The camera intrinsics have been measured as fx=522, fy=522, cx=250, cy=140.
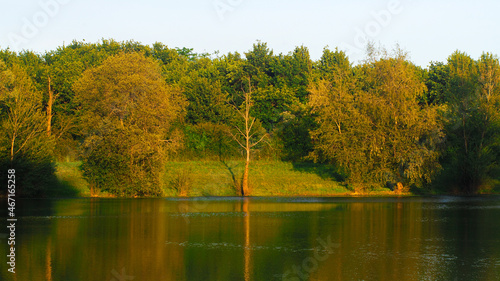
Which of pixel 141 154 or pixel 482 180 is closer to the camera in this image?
pixel 141 154

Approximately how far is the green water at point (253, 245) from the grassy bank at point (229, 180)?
52.4ft

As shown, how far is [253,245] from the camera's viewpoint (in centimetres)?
1908

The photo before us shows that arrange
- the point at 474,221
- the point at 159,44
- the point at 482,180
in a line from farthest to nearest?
the point at 159,44 → the point at 482,180 → the point at 474,221

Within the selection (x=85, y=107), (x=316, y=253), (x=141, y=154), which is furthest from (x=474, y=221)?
(x=85, y=107)

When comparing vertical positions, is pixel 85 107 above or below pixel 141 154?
above

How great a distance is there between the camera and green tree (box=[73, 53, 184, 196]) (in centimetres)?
4650

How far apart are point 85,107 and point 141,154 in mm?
9930

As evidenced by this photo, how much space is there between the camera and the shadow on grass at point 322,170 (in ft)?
174

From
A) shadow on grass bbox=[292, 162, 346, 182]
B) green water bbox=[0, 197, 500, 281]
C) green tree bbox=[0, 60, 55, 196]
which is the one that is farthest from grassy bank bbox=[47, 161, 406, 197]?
green water bbox=[0, 197, 500, 281]

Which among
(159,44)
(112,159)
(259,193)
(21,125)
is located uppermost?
(159,44)

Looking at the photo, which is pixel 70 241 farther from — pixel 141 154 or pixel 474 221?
pixel 141 154

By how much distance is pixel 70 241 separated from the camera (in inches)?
786

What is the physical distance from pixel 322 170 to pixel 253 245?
1426 inches

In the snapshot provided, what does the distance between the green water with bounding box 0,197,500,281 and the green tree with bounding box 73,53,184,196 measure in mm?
14177
